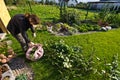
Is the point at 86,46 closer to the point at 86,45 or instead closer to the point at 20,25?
the point at 86,45

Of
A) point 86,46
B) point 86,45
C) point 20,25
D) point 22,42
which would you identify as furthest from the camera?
point 86,45

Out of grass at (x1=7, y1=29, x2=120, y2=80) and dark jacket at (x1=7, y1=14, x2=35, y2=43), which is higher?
dark jacket at (x1=7, y1=14, x2=35, y2=43)

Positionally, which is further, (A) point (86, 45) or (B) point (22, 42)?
(A) point (86, 45)

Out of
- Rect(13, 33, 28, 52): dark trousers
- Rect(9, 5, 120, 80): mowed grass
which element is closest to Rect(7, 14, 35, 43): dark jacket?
Rect(13, 33, 28, 52): dark trousers

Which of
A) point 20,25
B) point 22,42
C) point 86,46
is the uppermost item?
point 20,25

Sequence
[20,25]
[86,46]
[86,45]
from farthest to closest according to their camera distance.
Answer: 1. [86,45]
2. [86,46]
3. [20,25]

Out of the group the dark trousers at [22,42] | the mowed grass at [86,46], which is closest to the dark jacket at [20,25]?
the dark trousers at [22,42]

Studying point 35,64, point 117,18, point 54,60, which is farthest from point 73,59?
point 117,18

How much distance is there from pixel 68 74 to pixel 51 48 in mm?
1784

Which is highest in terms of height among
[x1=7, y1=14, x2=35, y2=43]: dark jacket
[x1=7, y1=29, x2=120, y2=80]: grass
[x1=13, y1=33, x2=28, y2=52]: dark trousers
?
[x1=7, y1=14, x2=35, y2=43]: dark jacket

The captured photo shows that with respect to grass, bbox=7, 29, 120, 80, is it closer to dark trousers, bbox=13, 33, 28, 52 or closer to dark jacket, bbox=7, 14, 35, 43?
dark trousers, bbox=13, 33, 28, 52

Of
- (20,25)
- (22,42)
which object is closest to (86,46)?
(22,42)

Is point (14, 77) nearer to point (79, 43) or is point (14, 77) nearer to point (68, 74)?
point (68, 74)

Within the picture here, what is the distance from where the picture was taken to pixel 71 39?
11148 mm
